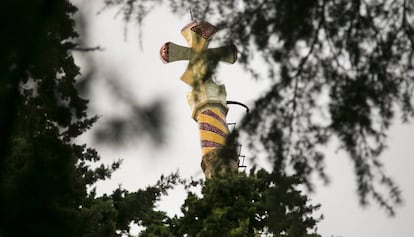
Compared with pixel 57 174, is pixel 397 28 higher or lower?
higher

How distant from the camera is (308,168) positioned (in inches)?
207

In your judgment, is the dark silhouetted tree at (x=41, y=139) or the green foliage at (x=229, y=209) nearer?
the dark silhouetted tree at (x=41, y=139)

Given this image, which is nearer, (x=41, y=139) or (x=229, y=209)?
(x=41, y=139)

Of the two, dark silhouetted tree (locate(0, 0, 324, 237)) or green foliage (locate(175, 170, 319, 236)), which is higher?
green foliage (locate(175, 170, 319, 236))

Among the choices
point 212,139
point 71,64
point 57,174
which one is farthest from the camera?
point 212,139

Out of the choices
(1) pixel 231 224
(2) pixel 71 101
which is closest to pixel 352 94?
(2) pixel 71 101

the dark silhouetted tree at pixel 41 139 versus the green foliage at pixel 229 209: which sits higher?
the green foliage at pixel 229 209

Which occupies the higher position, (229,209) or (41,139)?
(229,209)

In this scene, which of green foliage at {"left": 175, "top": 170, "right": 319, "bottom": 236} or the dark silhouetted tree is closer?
the dark silhouetted tree

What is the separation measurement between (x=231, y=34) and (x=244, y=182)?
26.1ft

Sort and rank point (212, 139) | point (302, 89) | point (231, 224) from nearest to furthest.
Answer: point (302, 89) → point (231, 224) → point (212, 139)

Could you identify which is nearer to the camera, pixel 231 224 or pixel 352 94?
pixel 352 94

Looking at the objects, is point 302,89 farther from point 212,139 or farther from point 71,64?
point 212,139

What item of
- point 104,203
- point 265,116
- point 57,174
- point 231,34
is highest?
point 104,203
